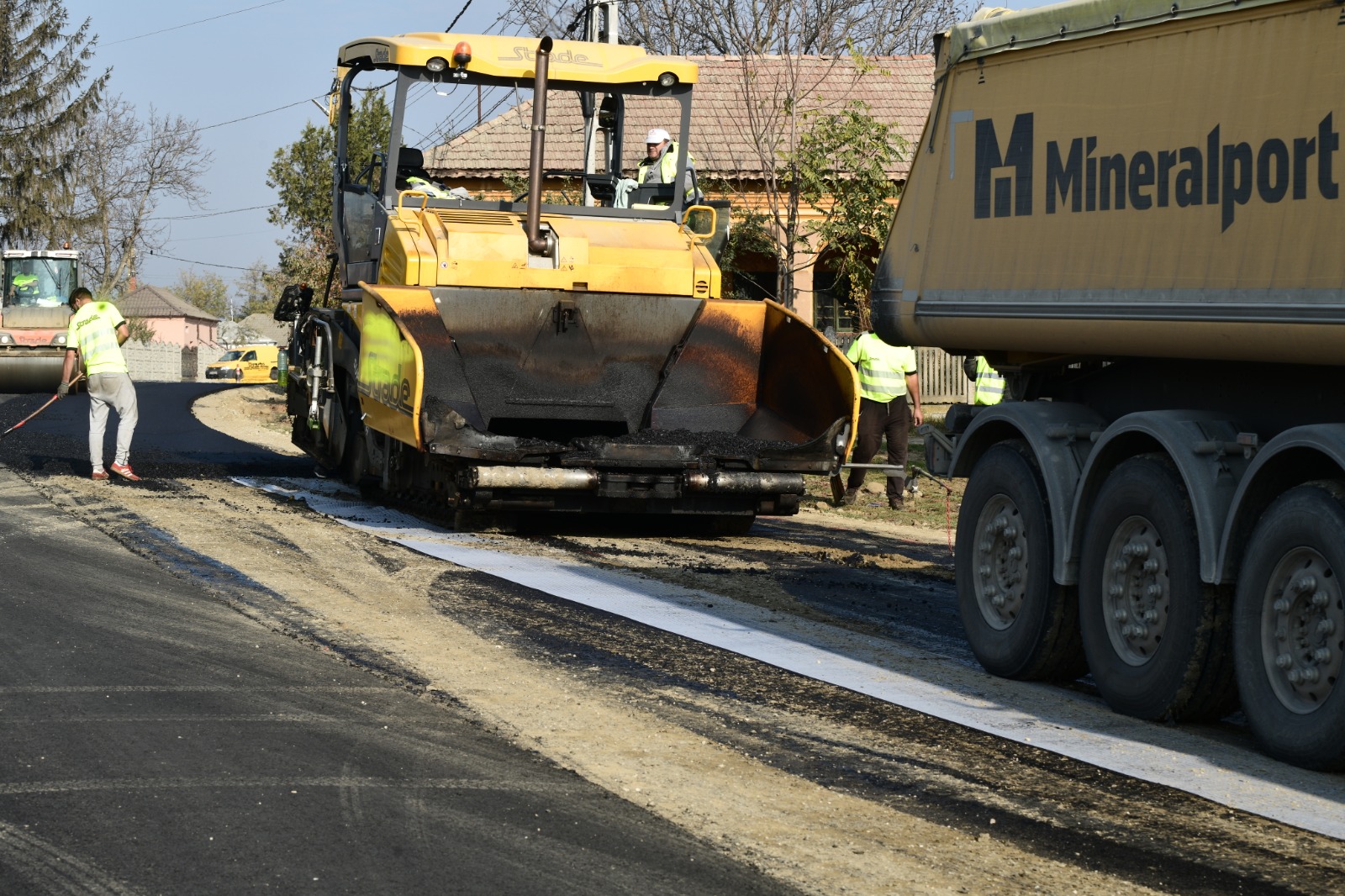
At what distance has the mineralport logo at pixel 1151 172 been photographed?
5.48 m

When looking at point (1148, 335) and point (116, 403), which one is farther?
point (116, 403)

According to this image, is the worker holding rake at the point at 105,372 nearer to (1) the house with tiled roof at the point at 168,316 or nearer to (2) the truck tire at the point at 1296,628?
(2) the truck tire at the point at 1296,628

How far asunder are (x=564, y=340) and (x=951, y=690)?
19.3 feet

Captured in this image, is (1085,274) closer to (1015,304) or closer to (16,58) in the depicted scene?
(1015,304)

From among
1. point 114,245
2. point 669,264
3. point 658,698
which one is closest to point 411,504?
point 669,264

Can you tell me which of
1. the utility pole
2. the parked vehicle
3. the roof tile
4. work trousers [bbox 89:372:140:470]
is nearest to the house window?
the utility pole

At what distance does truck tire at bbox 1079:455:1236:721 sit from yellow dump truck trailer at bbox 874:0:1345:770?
1cm

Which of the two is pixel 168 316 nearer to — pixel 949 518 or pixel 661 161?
pixel 661 161

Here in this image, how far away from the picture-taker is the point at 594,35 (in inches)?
791

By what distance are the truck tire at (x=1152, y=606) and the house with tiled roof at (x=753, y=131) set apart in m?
16.1

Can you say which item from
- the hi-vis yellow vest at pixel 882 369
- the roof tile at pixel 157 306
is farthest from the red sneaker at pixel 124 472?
the roof tile at pixel 157 306

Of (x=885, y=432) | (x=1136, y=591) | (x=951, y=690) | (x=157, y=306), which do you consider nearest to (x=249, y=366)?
(x=885, y=432)

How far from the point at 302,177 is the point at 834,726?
4353 cm

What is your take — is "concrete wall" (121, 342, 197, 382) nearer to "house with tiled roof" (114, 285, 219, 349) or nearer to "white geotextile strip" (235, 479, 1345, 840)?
"house with tiled roof" (114, 285, 219, 349)
